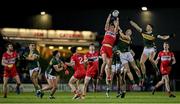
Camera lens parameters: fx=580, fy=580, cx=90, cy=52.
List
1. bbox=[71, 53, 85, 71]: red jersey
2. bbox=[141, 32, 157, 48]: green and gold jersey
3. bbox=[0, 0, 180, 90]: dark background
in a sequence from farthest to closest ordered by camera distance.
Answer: bbox=[0, 0, 180, 90]: dark background, bbox=[141, 32, 157, 48]: green and gold jersey, bbox=[71, 53, 85, 71]: red jersey

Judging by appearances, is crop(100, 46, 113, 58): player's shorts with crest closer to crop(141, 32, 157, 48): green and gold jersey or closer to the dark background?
crop(141, 32, 157, 48): green and gold jersey

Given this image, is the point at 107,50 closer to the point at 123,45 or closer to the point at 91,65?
the point at 123,45

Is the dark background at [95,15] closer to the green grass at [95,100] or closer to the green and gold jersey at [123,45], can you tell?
the green grass at [95,100]

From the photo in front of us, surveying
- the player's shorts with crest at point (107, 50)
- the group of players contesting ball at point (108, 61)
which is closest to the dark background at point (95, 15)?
the group of players contesting ball at point (108, 61)

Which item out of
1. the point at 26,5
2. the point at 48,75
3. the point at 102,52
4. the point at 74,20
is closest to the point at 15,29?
the point at 26,5

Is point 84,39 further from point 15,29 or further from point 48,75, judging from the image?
point 48,75

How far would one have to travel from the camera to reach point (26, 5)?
4553cm

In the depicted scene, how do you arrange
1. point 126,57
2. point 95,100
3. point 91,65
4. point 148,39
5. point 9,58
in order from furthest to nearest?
point 9,58
point 148,39
point 91,65
point 126,57
point 95,100

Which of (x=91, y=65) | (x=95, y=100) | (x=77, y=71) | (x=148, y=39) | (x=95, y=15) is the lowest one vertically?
(x=95, y=100)

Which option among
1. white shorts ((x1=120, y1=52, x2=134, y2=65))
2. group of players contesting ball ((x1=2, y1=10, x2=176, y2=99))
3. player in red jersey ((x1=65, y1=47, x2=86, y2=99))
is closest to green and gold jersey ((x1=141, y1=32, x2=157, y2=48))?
group of players contesting ball ((x1=2, y1=10, x2=176, y2=99))

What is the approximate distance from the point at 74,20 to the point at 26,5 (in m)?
4.19

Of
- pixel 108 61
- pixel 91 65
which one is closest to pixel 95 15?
pixel 91 65

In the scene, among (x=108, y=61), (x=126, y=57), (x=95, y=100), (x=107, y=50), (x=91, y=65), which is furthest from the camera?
(x=91, y=65)

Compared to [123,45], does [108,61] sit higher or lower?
lower
